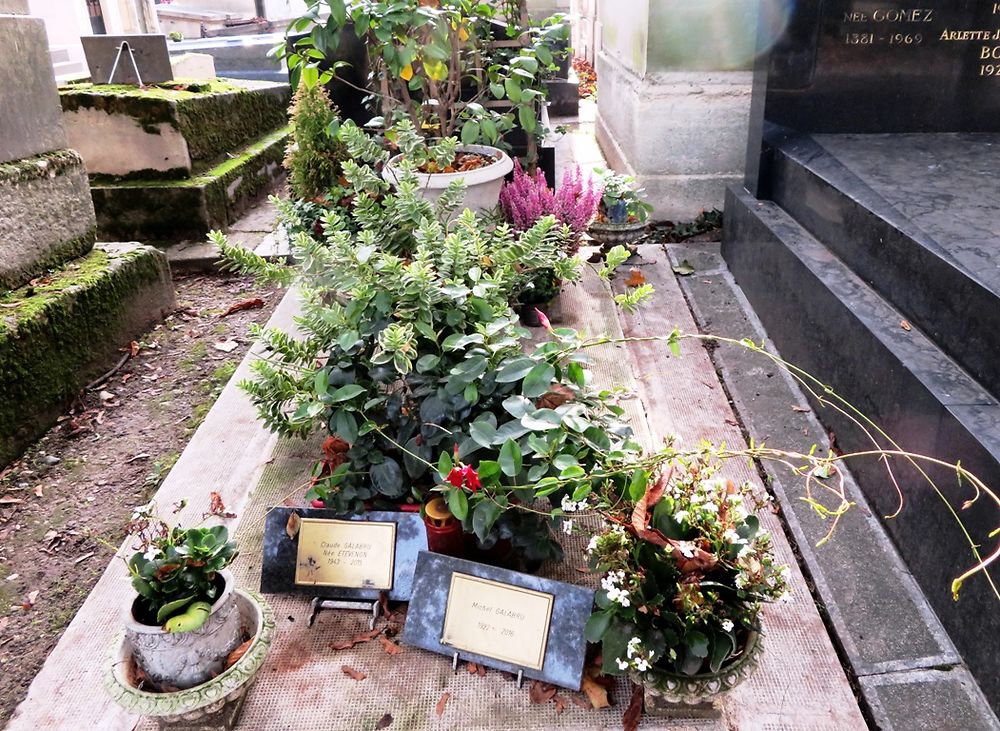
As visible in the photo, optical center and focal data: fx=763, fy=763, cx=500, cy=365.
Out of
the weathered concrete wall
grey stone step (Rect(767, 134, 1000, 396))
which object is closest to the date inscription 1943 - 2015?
grey stone step (Rect(767, 134, 1000, 396))

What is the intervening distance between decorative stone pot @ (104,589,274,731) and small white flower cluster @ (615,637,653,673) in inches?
34.0

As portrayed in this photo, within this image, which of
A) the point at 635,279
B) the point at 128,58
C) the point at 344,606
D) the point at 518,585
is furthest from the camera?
the point at 128,58

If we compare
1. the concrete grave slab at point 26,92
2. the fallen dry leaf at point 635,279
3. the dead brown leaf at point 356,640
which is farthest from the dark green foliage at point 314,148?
the dead brown leaf at point 356,640

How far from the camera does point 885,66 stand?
4102mm

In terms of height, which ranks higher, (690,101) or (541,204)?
A: (690,101)

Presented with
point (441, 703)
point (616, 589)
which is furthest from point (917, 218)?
point (441, 703)

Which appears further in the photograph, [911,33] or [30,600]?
[911,33]

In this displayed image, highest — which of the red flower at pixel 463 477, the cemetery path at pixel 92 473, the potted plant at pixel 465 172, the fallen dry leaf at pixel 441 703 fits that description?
the potted plant at pixel 465 172

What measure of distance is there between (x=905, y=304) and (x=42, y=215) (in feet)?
12.7

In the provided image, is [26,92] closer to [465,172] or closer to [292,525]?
[465,172]

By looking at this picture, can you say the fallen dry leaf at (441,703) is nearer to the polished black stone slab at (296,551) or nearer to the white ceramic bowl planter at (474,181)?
the polished black stone slab at (296,551)

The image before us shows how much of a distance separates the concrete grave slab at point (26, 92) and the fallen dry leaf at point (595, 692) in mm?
3475

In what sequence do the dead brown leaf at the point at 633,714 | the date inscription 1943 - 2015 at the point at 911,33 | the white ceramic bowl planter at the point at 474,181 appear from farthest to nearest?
the date inscription 1943 - 2015 at the point at 911,33
the white ceramic bowl planter at the point at 474,181
the dead brown leaf at the point at 633,714

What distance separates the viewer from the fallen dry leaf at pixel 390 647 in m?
2.05
